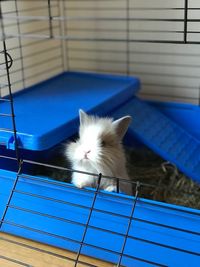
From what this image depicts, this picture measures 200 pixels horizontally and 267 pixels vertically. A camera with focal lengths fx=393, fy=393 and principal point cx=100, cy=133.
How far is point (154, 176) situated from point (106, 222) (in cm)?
68

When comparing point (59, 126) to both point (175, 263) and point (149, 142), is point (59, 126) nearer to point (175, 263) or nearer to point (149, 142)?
point (149, 142)

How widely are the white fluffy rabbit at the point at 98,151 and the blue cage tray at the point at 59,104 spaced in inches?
4.8

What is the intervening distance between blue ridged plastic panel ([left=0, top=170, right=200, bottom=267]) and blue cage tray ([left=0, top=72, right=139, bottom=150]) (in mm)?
180

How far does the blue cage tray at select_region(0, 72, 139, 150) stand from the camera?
1633mm

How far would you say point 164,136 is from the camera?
6.95 feet

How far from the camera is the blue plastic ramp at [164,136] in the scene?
78.7 inches

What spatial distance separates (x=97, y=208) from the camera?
5.06ft

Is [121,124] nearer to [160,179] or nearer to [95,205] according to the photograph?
[95,205]

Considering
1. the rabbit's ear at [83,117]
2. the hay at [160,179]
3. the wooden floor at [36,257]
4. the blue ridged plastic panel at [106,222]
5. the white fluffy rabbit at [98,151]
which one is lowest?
the wooden floor at [36,257]

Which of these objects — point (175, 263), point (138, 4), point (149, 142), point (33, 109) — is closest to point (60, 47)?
point (138, 4)

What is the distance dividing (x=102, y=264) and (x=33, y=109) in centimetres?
82

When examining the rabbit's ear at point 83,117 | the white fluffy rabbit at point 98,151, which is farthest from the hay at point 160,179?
the rabbit's ear at point 83,117

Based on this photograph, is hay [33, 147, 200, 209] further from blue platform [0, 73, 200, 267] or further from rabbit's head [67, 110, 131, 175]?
rabbit's head [67, 110, 131, 175]

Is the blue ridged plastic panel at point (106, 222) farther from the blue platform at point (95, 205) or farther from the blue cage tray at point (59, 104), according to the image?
the blue cage tray at point (59, 104)
